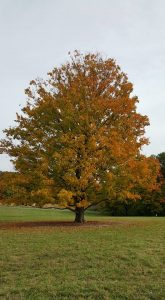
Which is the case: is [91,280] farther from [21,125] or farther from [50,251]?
[21,125]

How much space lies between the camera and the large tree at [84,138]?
71.0ft

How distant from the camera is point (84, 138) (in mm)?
22109

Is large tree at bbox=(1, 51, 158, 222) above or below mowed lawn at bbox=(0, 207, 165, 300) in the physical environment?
above

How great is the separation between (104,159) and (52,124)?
3.87m

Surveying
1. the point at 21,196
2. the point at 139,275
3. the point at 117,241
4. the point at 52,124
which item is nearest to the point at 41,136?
the point at 52,124

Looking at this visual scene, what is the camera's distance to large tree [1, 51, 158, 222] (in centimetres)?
2164

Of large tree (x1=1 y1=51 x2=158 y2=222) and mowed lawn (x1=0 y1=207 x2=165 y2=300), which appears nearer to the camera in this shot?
mowed lawn (x1=0 y1=207 x2=165 y2=300)

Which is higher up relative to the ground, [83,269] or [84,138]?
[84,138]

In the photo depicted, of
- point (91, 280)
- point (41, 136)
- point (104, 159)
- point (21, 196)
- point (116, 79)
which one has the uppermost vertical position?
point (116, 79)

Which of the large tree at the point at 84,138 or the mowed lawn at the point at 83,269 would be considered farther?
the large tree at the point at 84,138

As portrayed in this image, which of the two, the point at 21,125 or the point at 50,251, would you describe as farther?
the point at 21,125

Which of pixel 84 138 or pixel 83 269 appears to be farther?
pixel 84 138

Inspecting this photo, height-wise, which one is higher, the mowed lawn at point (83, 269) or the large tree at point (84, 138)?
the large tree at point (84, 138)

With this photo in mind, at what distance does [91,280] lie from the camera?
8.91m
